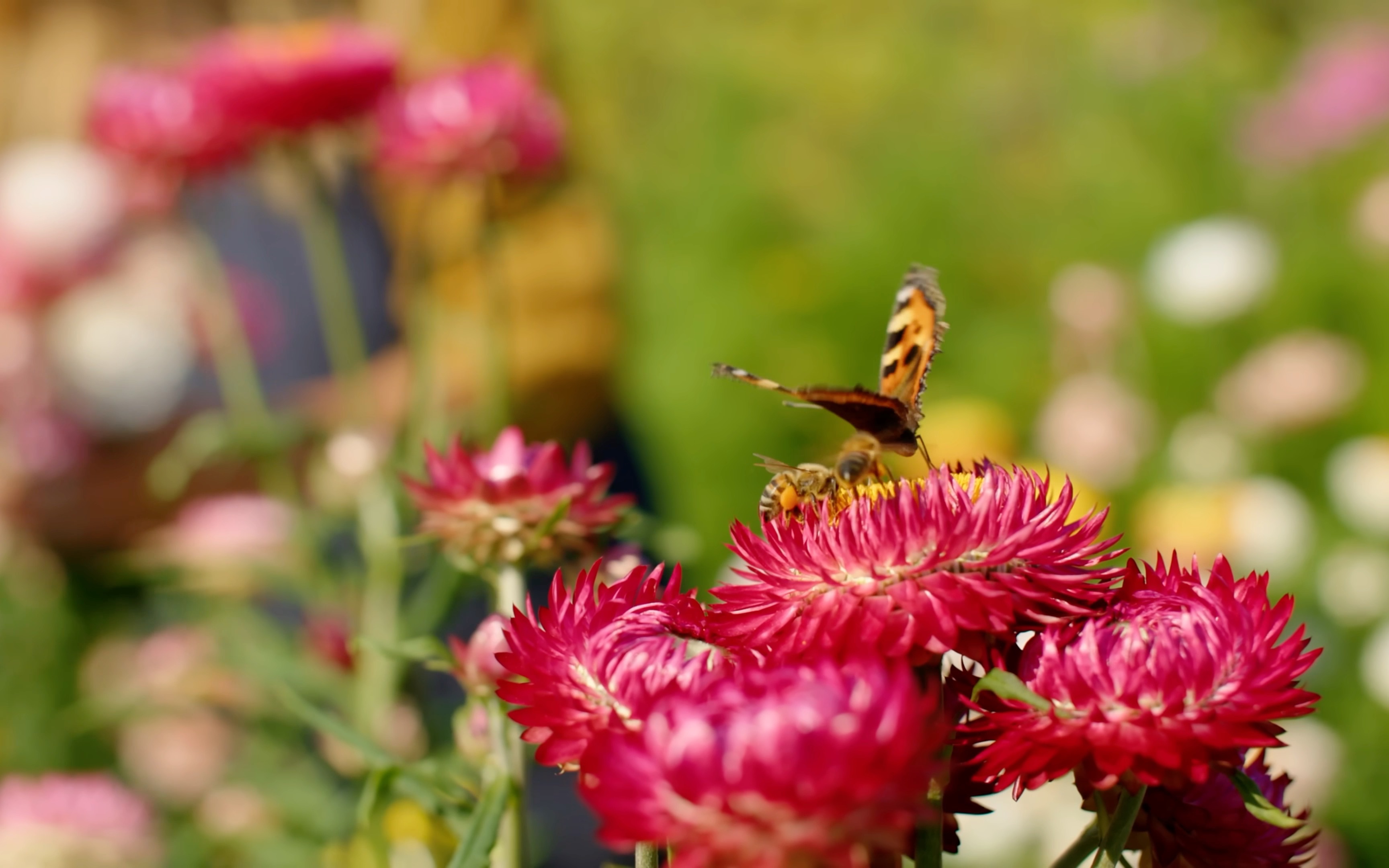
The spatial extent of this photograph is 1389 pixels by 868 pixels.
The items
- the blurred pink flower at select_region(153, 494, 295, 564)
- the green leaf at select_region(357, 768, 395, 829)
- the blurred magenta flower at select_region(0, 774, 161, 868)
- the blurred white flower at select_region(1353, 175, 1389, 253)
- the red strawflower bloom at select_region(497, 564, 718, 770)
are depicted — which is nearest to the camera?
the red strawflower bloom at select_region(497, 564, 718, 770)

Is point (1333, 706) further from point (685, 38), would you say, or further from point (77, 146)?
point (685, 38)

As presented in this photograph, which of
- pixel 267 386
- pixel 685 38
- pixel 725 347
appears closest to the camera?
pixel 267 386

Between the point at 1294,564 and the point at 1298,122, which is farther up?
the point at 1298,122

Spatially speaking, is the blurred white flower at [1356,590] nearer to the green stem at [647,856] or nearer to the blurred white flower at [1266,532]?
the blurred white flower at [1266,532]

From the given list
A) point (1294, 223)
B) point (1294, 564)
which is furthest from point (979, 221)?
point (1294, 564)

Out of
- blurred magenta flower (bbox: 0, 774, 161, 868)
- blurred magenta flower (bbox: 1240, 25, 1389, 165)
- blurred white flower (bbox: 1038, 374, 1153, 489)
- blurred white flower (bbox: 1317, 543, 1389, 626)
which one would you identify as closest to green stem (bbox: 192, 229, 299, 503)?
blurred magenta flower (bbox: 0, 774, 161, 868)

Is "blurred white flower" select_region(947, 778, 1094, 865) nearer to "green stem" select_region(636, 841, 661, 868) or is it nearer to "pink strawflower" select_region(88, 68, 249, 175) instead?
"pink strawflower" select_region(88, 68, 249, 175)

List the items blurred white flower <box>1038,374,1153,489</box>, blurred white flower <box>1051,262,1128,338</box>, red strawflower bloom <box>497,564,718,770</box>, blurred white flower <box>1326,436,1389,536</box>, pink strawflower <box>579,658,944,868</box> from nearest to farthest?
pink strawflower <box>579,658,944,868</box>, red strawflower bloom <box>497,564,718,770</box>, blurred white flower <box>1326,436,1389,536</box>, blurred white flower <box>1038,374,1153,489</box>, blurred white flower <box>1051,262,1128,338</box>
